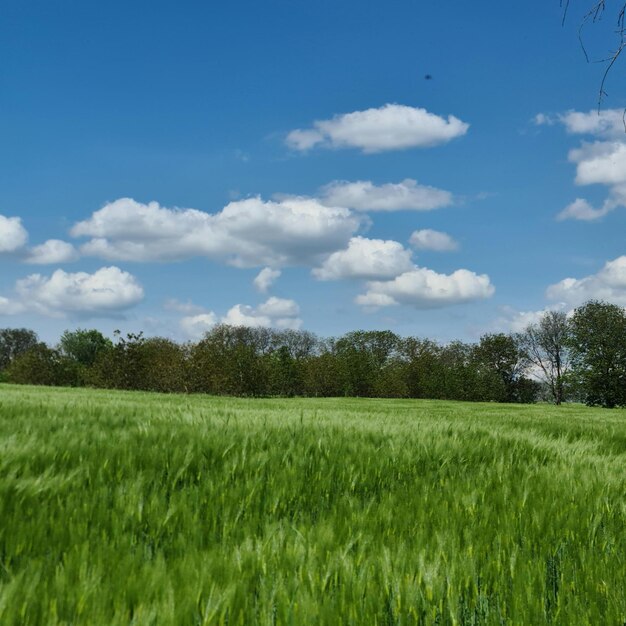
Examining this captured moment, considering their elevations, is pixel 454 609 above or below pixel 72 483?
below

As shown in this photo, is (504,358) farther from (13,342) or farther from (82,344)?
(13,342)

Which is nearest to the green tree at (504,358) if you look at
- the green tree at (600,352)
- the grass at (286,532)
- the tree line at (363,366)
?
the tree line at (363,366)

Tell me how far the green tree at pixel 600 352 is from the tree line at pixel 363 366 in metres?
0.11

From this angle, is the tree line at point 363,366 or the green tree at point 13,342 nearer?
the tree line at point 363,366

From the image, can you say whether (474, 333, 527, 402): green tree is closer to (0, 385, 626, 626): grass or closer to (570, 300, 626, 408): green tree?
(570, 300, 626, 408): green tree

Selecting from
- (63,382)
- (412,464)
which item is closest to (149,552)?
(412,464)

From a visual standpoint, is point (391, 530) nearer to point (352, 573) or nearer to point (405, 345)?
point (352, 573)

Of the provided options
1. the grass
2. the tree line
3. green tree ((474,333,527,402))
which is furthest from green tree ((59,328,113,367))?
the grass

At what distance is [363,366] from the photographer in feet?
228

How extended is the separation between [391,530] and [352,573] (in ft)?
2.59

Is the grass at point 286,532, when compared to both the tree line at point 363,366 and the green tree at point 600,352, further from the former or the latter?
the green tree at point 600,352

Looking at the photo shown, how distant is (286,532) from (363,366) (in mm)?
67318

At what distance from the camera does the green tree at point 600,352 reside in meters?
61.8

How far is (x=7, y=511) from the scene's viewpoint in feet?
8.53
